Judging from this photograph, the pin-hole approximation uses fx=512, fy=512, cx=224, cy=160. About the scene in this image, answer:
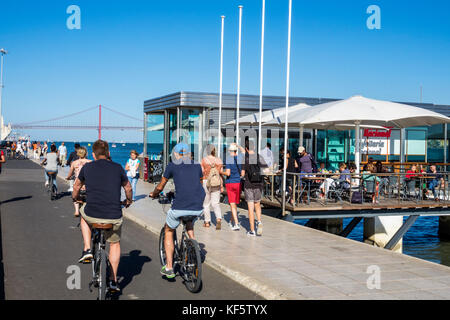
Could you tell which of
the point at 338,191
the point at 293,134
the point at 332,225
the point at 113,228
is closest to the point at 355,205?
the point at 338,191

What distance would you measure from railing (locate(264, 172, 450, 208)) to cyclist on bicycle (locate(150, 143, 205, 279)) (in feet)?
20.3

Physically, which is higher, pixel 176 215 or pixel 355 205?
pixel 176 215

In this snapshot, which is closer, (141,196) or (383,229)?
(383,229)

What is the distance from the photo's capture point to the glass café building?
74.4 feet

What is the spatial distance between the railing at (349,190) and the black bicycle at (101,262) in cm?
720

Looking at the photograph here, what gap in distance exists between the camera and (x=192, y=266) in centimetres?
626

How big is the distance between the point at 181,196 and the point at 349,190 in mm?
8461

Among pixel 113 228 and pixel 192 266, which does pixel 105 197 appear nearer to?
pixel 113 228

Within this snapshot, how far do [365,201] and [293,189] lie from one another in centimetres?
268

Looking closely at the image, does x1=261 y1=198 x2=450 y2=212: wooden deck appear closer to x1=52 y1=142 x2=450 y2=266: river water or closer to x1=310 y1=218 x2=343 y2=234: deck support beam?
x1=52 y1=142 x2=450 y2=266: river water

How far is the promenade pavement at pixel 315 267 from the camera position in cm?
618

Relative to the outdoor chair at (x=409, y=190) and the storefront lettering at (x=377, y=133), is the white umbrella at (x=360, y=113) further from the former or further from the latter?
the storefront lettering at (x=377, y=133)

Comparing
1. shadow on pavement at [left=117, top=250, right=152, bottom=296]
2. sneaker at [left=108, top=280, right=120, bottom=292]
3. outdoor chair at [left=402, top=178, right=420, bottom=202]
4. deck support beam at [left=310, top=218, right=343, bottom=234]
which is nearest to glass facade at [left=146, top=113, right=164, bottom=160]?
deck support beam at [left=310, top=218, right=343, bottom=234]

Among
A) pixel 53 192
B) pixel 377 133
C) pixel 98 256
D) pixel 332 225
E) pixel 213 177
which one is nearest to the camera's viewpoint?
pixel 98 256
